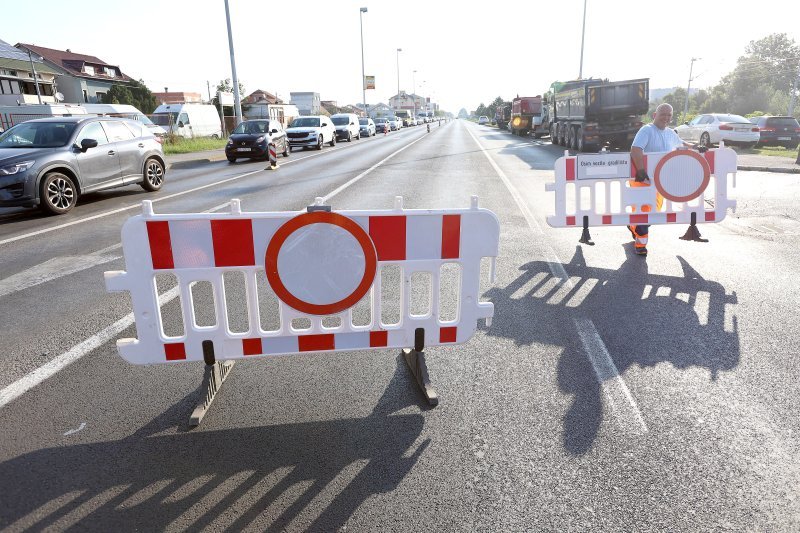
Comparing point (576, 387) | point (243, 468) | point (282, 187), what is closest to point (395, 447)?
point (243, 468)

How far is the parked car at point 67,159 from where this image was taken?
384 inches

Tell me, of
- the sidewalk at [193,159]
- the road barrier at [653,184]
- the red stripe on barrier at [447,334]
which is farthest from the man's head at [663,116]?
the sidewalk at [193,159]

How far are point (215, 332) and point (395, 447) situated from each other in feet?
4.48

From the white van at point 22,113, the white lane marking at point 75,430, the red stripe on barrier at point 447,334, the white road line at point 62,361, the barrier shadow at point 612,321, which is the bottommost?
the barrier shadow at point 612,321

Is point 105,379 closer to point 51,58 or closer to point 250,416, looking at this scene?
point 250,416

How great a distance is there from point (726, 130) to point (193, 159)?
74.2 feet

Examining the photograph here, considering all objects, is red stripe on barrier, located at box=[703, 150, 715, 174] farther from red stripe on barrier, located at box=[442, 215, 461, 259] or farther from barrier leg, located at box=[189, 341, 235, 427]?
barrier leg, located at box=[189, 341, 235, 427]

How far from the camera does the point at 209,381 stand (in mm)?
3523

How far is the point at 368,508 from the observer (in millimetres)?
2504

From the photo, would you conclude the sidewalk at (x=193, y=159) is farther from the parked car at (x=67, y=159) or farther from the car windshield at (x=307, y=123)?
the parked car at (x=67, y=159)

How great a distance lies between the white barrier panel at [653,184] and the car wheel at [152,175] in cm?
1021

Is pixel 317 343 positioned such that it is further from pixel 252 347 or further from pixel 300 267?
pixel 300 267

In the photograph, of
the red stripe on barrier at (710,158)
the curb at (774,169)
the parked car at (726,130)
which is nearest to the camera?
the red stripe on barrier at (710,158)

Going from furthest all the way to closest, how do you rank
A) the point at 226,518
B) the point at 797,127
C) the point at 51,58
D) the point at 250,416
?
the point at 51,58 < the point at 797,127 < the point at 250,416 < the point at 226,518
